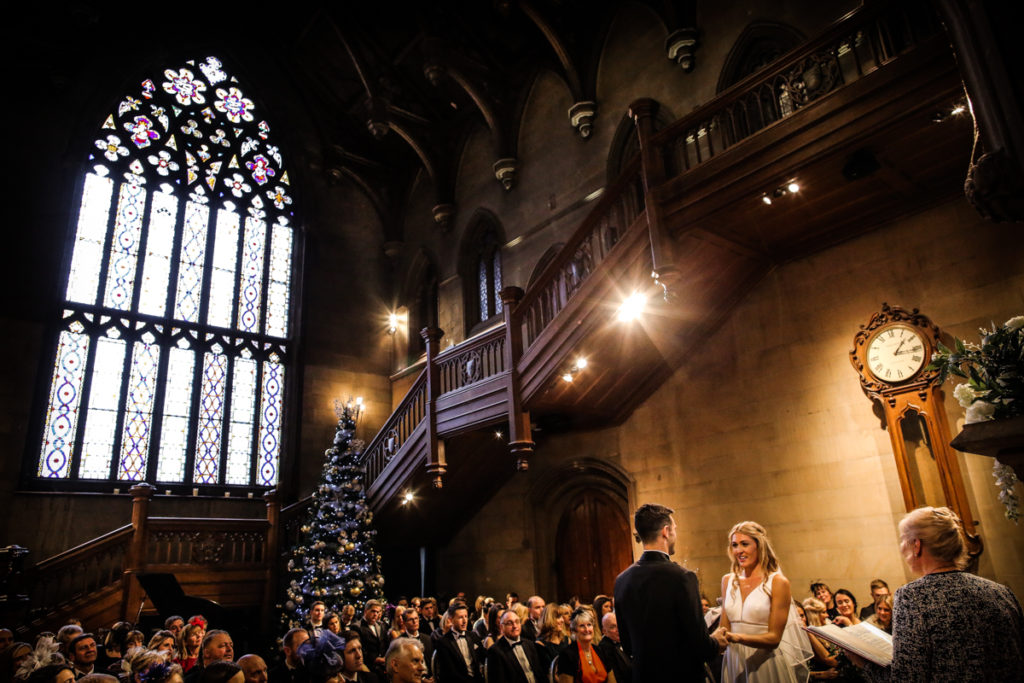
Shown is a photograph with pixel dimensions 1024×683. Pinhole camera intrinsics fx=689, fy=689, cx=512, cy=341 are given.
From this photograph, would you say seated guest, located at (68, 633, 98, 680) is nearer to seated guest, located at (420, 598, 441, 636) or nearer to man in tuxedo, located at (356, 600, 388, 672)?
man in tuxedo, located at (356, 600, 388, 672)

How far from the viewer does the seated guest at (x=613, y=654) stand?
5289 mm

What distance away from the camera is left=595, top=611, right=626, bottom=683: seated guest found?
17.4 ft

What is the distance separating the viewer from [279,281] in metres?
14.8

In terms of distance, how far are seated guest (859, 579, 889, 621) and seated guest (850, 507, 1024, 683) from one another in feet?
16.5

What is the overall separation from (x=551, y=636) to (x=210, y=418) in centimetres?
925

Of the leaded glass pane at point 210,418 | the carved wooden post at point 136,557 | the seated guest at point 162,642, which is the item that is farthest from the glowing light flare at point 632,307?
the leaded glass pane at point 210,418

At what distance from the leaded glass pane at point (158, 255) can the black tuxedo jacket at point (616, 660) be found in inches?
430

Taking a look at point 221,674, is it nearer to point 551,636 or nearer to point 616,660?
point 616,660

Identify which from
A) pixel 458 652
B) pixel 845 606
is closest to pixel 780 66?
pixel 845 606

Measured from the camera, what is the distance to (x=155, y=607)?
29.7 ft

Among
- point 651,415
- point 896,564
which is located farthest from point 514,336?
point 896,564

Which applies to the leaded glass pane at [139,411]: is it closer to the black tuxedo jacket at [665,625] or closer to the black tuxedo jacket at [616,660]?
the black tuxedo jacket at [616,660]

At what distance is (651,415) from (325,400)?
287 inches

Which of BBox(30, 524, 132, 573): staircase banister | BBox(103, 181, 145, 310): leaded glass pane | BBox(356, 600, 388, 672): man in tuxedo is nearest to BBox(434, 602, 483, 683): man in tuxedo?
BBox(356, 600, 388, 672): man in tuxedo
